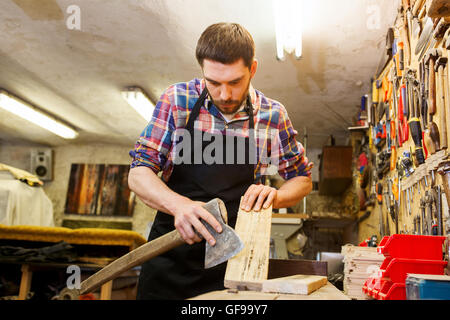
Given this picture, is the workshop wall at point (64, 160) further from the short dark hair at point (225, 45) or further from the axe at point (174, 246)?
the axe at point (174, 246)

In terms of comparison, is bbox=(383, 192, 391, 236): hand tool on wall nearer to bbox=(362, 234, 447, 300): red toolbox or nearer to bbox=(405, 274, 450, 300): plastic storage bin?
bbox=(362, 234, 447, 300): red toolbox

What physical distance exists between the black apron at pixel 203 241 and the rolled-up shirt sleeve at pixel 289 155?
0.15 meters

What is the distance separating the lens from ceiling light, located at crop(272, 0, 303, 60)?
10.7ft

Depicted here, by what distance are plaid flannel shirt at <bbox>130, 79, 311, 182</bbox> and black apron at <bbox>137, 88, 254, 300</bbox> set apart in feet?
0.13

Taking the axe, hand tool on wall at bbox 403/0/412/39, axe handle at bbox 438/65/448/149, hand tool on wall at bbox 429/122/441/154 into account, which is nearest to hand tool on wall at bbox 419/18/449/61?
axe handle at bbox 438/65/448/149

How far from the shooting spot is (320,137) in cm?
722

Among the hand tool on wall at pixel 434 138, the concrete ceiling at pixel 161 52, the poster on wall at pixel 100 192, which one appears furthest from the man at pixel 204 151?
the poster on wall at pixel 100 192

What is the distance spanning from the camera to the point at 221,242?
3.84 ft

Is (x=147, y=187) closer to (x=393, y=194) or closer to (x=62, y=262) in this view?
(x=393, y=194)

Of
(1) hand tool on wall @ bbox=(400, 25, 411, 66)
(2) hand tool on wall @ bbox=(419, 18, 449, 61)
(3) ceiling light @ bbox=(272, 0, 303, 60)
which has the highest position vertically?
Result: (3) ceiling light @ bbox=(272, 0, 303, 60)

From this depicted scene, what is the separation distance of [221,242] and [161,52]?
3628 mm

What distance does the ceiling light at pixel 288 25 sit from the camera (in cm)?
325

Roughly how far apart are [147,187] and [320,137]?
607 centimetres
